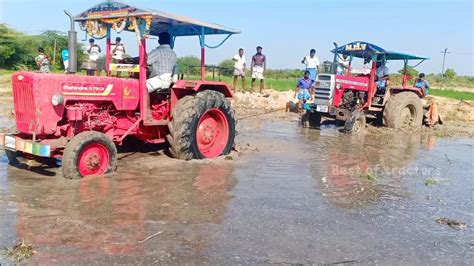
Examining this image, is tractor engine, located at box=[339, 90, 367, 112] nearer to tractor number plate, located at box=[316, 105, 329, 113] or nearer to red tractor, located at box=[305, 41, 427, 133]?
red tractor, located at box=[305, 41, 427, 133]

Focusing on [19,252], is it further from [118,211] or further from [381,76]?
[381,76]

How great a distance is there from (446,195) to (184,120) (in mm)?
3767

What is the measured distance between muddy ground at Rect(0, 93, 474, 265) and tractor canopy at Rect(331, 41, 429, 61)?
188 inches

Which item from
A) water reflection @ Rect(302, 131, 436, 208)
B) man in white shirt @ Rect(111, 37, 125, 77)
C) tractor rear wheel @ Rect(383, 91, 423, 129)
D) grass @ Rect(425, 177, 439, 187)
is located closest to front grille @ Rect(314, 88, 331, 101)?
water reflection @ Rect(302, 131, 436, 208)

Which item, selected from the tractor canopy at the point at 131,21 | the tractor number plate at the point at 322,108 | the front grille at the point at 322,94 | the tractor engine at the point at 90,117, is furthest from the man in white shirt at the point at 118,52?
the front grille at the point at 322,94

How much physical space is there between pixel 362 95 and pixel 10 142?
9822mm

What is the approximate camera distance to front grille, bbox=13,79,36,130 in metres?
6.14

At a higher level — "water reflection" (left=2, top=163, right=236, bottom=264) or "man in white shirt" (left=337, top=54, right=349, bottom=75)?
"man in white shirt" (left=337, top=54, right=349, bottom=75)

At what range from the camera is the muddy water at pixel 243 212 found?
157 inches

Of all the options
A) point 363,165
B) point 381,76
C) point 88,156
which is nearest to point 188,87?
point 88,156

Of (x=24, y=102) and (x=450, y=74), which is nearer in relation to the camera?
(x=24, y=102)

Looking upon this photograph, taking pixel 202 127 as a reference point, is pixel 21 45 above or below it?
above

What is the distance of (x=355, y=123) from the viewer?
12.6 meters

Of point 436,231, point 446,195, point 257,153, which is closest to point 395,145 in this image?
point 257,153
